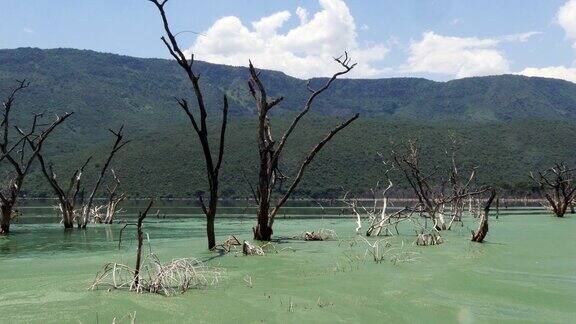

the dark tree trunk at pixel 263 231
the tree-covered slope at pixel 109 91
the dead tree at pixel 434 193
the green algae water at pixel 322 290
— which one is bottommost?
the green algae water at pixel 322 290

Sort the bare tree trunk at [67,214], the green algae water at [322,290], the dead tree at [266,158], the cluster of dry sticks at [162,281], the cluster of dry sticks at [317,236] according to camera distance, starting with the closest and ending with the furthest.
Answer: the green algae water at [322,290] < the cluster of dry sticks at [162,281] < the dead tree at [266,158] < the cluster of dry sticks at [317,236] < the bare tree trunk at [67,214]

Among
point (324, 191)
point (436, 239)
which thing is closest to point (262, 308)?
point (436, 239)

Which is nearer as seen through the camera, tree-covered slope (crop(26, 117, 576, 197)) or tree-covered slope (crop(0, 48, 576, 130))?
tree-covered slope (crop(26, 117, 576, 197))

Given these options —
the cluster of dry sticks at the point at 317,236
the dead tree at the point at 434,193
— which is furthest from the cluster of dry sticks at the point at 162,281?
the dead tree at the point at 434,193

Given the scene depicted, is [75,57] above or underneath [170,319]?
above

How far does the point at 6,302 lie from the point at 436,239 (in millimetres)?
11441

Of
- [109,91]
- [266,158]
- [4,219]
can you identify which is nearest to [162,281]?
[266,158]

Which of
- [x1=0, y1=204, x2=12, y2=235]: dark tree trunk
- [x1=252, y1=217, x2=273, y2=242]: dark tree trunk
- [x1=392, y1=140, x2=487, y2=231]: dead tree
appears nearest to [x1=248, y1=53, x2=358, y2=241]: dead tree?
[x1=252, y1=217, x2=273, y2=242]: dark tree trunk

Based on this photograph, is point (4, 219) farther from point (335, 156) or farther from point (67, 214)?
point (335, 156)

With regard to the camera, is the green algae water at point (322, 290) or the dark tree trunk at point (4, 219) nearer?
the green algae water at point (322, 290)

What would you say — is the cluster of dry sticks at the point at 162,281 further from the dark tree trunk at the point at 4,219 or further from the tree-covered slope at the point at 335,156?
the tree-covered slope at the point at 335,156

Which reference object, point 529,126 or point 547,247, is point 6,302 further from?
point 529,126

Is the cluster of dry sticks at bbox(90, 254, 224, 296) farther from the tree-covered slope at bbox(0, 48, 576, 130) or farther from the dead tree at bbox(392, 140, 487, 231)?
the tree-covered slope at bbox(0, 48, 576, 130)

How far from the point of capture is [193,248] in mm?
15391
